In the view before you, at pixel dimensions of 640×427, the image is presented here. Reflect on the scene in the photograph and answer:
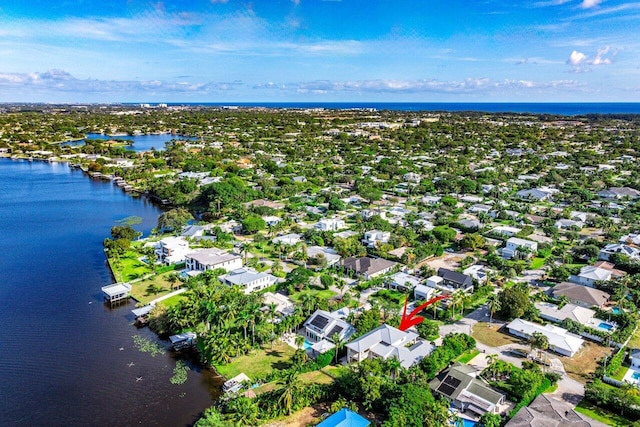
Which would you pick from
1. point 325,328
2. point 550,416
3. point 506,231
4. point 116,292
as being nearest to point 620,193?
point 506,231

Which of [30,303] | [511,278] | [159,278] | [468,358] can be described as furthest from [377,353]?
[30,303]

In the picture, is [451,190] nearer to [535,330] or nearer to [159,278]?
[535,330]

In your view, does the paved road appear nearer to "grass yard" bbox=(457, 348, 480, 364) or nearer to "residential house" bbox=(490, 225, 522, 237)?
"grass yard" bbox=(457, 348, 480, 364)

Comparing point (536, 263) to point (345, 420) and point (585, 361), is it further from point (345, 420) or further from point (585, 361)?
point (345, 420)

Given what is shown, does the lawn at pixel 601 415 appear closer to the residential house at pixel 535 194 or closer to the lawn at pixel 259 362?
the lawn at pixel 259 362

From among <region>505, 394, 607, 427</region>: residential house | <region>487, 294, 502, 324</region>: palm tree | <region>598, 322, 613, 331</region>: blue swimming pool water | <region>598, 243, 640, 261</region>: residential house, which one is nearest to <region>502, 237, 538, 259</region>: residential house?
<region>598, 243, 640, 261</region>: residential house
